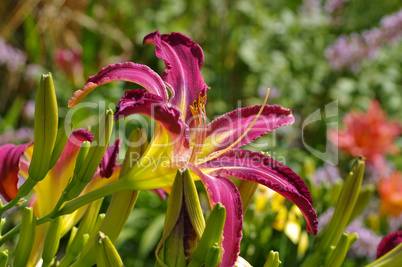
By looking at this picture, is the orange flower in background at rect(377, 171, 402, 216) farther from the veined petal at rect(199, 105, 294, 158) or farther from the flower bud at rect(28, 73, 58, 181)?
the flower bud at rect(28, 73, 58, 181)

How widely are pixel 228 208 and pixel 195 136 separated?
17 cm

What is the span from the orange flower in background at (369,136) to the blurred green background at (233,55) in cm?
8

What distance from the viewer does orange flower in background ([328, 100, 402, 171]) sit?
196cm

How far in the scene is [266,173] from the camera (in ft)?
2.15

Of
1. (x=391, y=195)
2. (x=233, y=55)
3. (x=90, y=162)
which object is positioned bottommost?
(x=90, y=162)

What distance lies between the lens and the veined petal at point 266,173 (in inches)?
24.3

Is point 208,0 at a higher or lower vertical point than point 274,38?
higher

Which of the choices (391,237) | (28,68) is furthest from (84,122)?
(391,237)

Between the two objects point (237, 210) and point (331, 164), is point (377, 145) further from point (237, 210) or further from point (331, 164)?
point (237, 210)

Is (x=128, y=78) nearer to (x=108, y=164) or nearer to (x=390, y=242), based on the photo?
(x=108, y=164)

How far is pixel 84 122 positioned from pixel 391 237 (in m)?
1.54

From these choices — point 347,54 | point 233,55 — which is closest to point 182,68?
point 347,54

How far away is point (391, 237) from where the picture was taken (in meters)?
0.74

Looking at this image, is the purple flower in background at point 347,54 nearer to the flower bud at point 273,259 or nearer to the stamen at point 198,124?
the stamen at point 198,124
